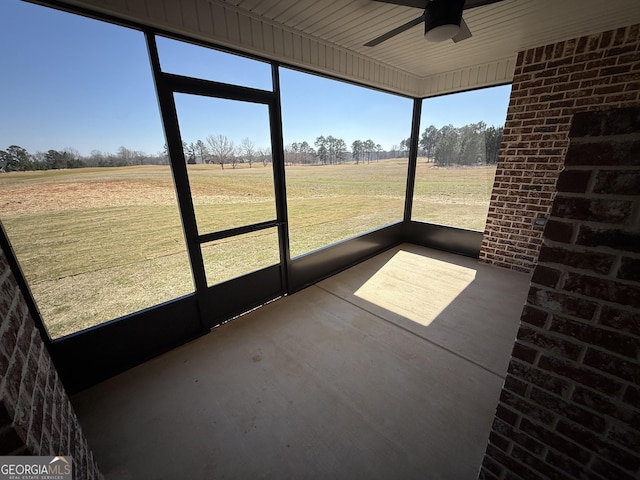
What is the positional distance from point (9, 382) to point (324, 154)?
486 centimetres

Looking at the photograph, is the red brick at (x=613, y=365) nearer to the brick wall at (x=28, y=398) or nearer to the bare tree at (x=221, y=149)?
the brick wall at (x=28, y=398)

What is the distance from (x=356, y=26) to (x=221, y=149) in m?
1.68

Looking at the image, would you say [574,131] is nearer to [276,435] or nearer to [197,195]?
[276,435]

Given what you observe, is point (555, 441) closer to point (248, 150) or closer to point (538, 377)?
point (538, 377)

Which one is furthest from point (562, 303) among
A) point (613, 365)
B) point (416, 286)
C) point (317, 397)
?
point (416, 286)

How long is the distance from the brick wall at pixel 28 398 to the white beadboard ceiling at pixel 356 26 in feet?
5.82

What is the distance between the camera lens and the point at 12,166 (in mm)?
1513

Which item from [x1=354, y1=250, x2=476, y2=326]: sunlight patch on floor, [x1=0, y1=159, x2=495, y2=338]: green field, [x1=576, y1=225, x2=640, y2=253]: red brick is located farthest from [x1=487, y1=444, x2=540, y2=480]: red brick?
[x1=0, y1=159, x2=495, y2=338]: green field

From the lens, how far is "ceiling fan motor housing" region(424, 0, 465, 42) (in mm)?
1627

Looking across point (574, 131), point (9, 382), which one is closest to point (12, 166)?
point (9, 382)

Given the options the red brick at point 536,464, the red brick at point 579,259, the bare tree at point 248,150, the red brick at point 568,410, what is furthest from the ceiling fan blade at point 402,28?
the red brick at point 536,464

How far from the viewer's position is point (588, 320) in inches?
28.7

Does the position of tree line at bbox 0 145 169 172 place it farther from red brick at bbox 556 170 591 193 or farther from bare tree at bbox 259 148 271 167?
red brick at bbox 556 170 591 193

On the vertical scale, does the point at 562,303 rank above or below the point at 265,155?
below
